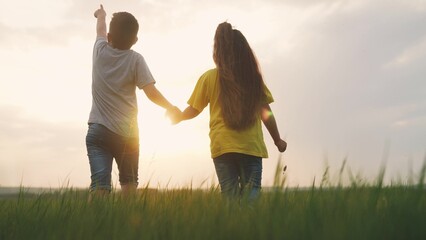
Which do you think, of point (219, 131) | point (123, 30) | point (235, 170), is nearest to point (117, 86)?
point (123, 30)

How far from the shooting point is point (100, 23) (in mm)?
6809

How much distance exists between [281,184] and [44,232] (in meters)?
1.68

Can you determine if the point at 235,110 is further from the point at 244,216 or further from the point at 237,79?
the point at 244,216

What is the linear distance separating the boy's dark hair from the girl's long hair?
0.96 m

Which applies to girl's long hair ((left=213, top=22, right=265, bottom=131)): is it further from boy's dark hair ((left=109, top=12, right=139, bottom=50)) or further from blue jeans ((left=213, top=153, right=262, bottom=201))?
boy's dark hair ((left=109, top=12, right=139, bottom=50))

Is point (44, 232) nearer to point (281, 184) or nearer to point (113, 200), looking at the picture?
point (113, 200)

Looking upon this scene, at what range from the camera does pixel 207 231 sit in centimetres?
341

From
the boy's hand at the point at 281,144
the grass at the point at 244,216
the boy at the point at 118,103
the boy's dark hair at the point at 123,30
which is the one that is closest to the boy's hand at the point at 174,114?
the boy at the point at 118,103

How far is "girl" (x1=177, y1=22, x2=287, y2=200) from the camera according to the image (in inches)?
213

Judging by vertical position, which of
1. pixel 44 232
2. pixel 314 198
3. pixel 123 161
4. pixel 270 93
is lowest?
pixel 44 232

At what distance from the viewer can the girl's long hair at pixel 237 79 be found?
543 centimetres

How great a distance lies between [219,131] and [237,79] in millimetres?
539

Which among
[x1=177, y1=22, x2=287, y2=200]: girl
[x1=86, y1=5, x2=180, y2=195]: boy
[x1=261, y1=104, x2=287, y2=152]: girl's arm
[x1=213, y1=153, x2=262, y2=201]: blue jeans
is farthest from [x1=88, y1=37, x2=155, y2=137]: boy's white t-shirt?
[x1=261, y1=104, x2=287, y2=152]: girl's arm

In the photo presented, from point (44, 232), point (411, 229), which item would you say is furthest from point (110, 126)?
point (411, 229)
